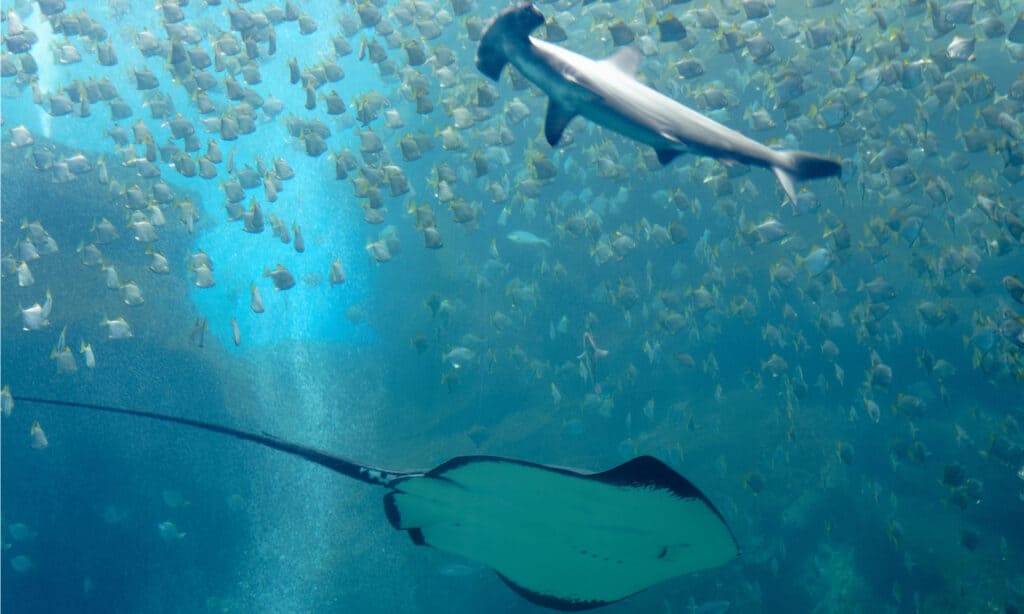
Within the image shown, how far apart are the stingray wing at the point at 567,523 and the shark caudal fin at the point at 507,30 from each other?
5.19 feet

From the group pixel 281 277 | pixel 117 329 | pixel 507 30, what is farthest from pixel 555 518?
pixel 117 329

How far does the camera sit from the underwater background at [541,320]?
757 centimetres

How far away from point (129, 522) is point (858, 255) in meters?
13.4

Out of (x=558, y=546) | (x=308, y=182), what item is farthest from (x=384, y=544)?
(x=308, y=182)

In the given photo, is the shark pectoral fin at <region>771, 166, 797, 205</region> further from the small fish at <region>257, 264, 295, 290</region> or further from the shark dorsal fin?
the small fish at <region>257, 264, 295, 290</region>

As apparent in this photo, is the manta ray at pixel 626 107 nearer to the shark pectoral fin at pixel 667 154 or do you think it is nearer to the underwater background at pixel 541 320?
the shark pectoral fin at pixel 667 154

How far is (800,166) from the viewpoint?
2510 mm

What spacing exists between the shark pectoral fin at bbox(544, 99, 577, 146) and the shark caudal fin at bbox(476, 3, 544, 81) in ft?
0.93

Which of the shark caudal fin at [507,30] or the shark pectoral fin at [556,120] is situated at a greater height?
the shark caudal fin at [507,30]

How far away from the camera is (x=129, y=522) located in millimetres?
10242

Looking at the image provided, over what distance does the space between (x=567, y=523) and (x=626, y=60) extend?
7.10 feet

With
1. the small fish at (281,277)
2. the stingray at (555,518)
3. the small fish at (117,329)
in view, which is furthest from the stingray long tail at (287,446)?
the small fish at (117,329)

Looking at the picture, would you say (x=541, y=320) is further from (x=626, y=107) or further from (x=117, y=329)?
(x=626, y=107)

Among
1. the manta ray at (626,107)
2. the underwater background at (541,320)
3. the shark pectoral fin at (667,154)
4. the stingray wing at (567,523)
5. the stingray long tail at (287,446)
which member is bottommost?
the underwater background at (541,320)
